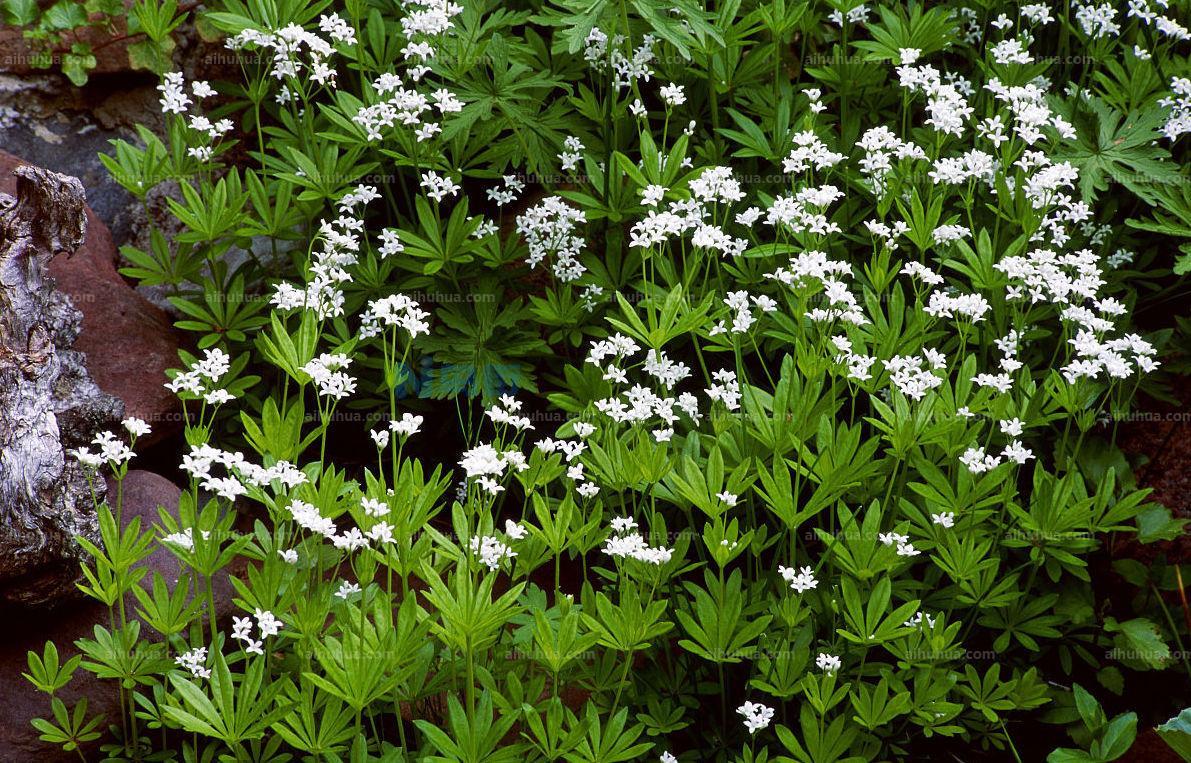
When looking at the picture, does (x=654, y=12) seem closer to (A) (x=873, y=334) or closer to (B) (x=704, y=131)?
(B) (x=704, y=131)

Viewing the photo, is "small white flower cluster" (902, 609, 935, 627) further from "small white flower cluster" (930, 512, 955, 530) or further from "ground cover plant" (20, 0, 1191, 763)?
"small white flower cluster" (930, 512, 955, 530)

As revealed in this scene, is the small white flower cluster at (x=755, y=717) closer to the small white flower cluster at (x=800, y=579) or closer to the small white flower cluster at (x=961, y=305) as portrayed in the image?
the small white flower cluster at (x=800, y=579)

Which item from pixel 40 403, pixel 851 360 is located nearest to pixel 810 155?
pixel 851 360

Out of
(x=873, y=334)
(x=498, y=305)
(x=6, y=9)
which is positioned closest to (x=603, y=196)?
(x=498, y=305)

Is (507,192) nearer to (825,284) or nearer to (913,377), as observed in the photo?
(825,284)

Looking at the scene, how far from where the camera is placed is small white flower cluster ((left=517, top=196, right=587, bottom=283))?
4570mm

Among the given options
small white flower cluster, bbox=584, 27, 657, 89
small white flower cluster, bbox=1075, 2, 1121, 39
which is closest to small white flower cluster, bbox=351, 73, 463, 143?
small white flower cluster, bbox=584, 27, 657, 89

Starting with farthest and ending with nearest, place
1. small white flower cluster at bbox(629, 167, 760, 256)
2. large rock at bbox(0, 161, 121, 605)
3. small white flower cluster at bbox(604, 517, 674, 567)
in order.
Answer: small white flower cluster at bbox(629, 167, 760, 256)
large rock at bbox(0, 161, 121, 605)
small white flower cluster at bbox(604, 517, 674, 567)

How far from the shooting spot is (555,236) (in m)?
4.62

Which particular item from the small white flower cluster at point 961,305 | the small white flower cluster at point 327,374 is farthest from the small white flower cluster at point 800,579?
the small white flower cluster at point 327,374

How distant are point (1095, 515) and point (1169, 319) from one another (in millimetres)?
1505

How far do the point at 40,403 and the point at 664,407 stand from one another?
A: 2.18 metres

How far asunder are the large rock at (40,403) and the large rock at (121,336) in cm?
29

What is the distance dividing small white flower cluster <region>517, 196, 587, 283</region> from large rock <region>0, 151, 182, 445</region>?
1647 mm
